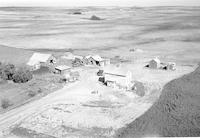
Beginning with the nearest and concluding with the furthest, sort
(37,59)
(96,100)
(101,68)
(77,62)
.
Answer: (96,100)
(101,68)
(37,59)
(77,62)

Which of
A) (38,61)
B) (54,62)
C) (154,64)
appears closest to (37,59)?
(38,61)

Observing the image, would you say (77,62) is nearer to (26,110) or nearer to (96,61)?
(96,61)

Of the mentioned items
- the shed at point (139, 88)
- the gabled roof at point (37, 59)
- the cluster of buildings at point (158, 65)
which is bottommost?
the shed at point (139, 88)

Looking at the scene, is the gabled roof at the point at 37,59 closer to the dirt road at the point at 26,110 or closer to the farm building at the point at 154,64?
the dirt road at the point at 26,110

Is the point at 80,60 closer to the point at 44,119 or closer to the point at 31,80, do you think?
the point at 31,80

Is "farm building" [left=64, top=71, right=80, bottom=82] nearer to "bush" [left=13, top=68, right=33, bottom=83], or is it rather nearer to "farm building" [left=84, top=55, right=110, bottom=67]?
"bush" [left=13, top=68, right=33, bottom=83]

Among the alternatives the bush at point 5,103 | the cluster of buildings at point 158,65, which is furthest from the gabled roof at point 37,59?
the cluster of buildings at point 158,65

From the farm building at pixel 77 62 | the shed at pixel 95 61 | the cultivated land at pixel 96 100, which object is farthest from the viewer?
the farm building at pixel 77 62

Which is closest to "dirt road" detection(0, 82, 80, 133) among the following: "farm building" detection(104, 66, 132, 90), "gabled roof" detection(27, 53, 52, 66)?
"farm building" detection(104, 66, 132, 90)
